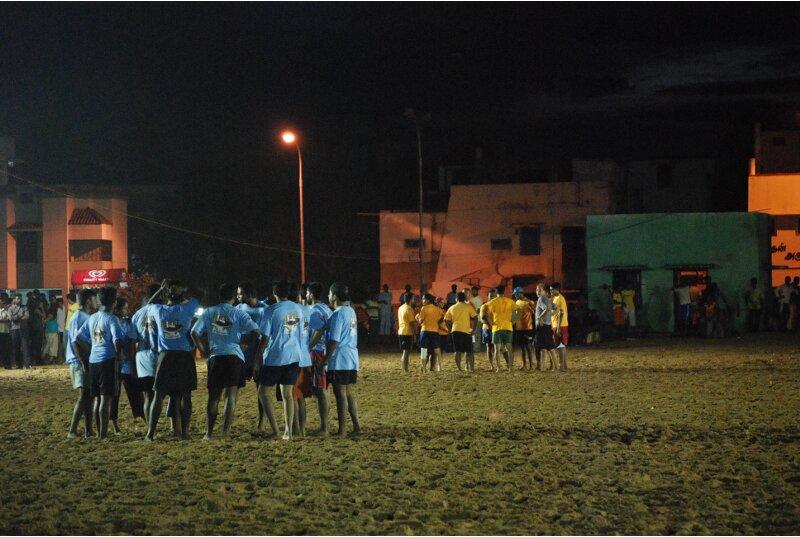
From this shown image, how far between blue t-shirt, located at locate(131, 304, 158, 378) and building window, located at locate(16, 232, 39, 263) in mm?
→ 52777

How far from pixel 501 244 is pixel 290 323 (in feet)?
132

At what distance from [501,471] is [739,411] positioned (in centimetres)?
589

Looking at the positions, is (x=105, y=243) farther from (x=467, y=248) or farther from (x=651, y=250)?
(x=651, y=250)

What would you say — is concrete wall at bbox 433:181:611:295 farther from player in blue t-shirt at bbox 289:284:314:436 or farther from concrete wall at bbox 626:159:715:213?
player in blue t-shirt at bbox 289:284:314:436

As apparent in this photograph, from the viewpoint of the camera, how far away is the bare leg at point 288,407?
471 inches

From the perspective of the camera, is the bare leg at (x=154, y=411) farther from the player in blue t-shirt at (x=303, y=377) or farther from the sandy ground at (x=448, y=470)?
the player in blue t-shirt at (x=303, y=377)

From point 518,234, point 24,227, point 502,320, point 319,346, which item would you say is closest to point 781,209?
point 518,234

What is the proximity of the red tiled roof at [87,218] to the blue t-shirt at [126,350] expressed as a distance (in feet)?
166

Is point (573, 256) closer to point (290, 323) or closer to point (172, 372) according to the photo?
point (290, 323)

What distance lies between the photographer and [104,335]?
40.0 feet

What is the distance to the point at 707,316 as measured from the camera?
35219 millimetres

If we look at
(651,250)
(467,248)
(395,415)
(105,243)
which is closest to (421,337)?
(395,415)

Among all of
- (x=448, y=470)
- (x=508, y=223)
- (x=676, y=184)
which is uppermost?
(x=676, y=184)

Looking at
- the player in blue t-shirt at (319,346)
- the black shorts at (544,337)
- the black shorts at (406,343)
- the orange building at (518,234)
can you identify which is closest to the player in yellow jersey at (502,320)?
the black shorts at (544,337)
